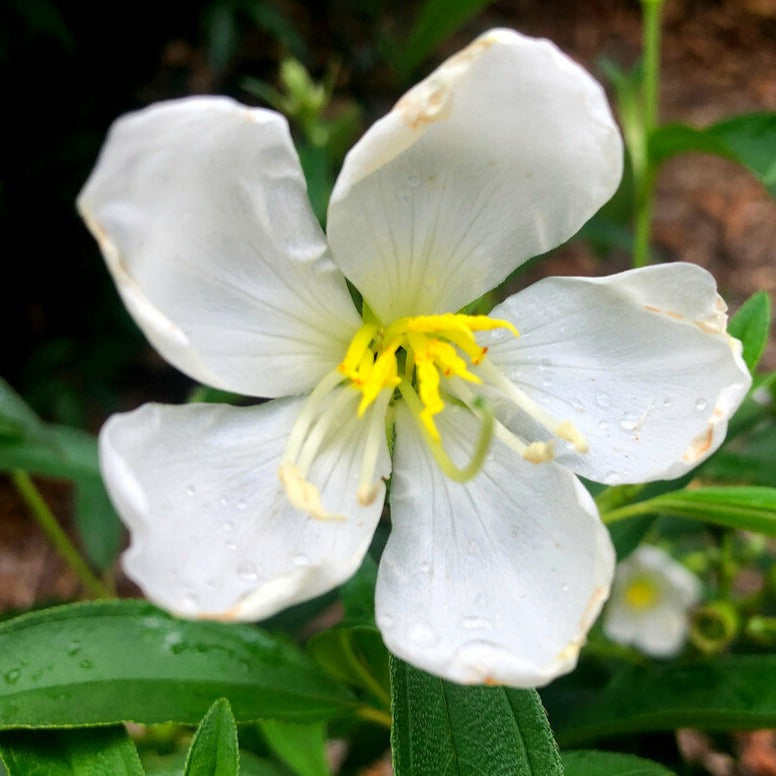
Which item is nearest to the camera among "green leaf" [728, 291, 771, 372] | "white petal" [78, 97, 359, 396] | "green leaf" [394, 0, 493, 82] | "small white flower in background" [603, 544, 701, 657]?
"white petal" [78, 97, 359, 396]

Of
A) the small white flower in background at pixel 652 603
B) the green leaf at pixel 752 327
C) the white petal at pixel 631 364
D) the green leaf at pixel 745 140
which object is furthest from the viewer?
the small white flower in background at pixel 652 603

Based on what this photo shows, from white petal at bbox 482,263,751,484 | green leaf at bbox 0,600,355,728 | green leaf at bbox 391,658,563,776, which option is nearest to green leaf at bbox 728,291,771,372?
white petal at bbox 482,263,751,484

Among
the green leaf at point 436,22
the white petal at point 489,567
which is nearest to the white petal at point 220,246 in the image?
the white petal at point 489,567

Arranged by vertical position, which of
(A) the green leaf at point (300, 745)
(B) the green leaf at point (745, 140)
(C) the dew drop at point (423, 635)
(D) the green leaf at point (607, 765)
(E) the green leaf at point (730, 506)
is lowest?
(A) the green leaf at point (300, 745)

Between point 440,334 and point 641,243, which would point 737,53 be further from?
point 440,334

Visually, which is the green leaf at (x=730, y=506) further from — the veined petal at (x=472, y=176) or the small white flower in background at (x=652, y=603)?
the small white flower in background at (x=652, y=603)

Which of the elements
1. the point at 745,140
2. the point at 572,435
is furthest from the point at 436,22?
the point at 572,435

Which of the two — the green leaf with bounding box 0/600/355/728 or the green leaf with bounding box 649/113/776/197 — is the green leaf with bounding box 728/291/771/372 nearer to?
the green leaf with bounding box 649/113/776/197
